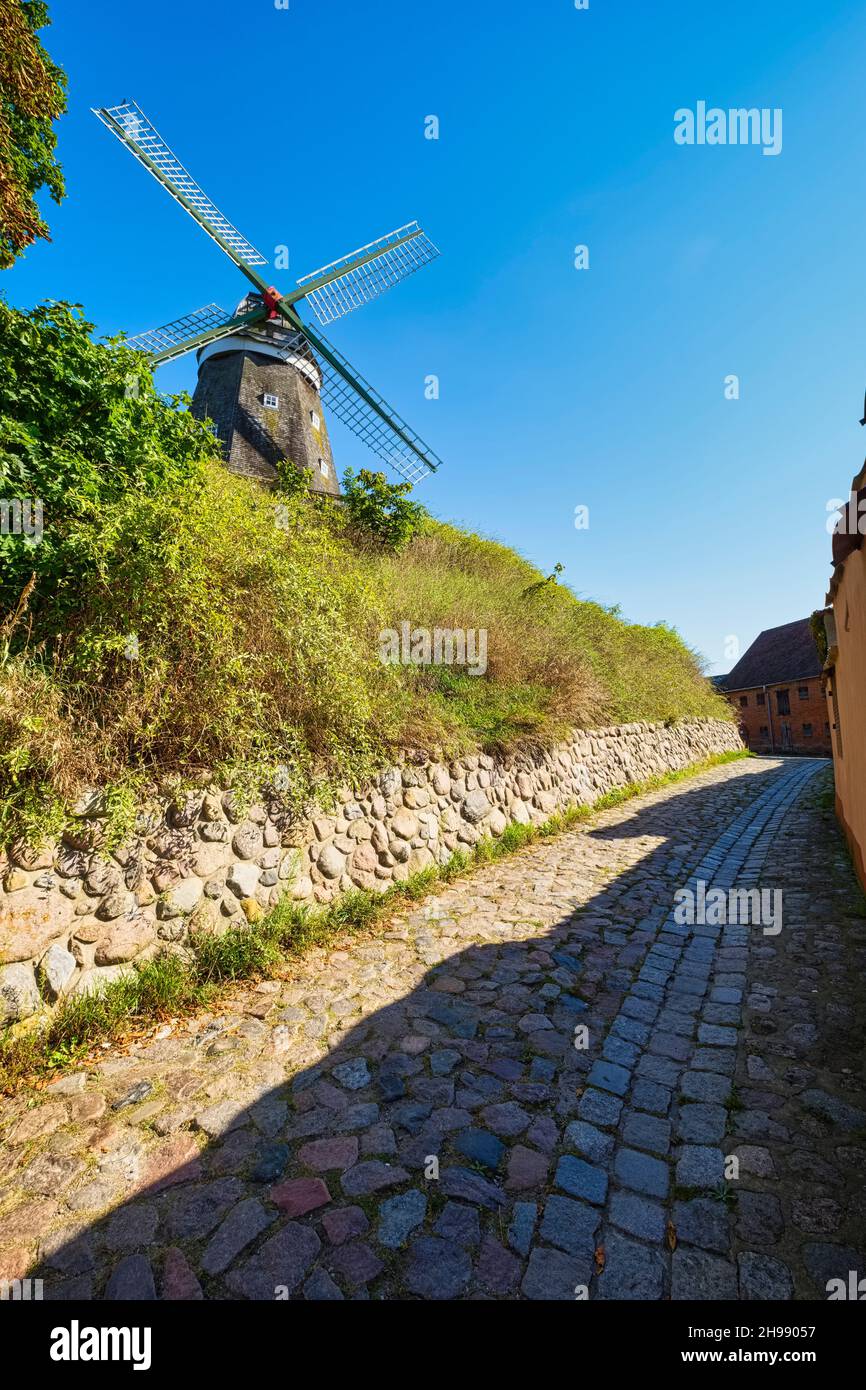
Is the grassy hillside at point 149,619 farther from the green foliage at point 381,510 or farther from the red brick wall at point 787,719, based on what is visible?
the red brick wall at point 787,719

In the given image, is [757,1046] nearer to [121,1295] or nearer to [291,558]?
[121,1295]

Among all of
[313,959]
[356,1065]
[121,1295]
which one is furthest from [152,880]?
[121,1295]

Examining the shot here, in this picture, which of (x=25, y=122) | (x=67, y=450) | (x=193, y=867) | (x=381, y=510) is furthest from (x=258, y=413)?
(x=193, y=867)

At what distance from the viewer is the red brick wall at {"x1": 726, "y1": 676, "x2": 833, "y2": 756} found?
84.8ft

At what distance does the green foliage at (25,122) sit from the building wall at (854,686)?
8113mm

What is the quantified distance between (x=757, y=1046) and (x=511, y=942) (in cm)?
186

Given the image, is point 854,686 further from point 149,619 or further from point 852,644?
point 149,619

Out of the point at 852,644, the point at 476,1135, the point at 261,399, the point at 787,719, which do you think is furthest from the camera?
the point at 787,719

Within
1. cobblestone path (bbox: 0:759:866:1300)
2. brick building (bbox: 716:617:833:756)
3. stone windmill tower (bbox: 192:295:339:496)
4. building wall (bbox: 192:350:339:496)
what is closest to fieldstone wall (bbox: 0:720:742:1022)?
cobblestone path (bbox: 0:759:866:1300)

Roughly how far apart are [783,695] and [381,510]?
26.3 meters

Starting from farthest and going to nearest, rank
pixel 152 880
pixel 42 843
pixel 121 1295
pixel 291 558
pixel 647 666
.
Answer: pixel 647 666
pixel 291 558
pixel 152 880
pixel 42 843
pixel 121 1295

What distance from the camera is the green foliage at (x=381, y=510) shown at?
1077cm

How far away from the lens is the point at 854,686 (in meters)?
4.89

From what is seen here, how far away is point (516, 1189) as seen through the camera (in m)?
2.15
